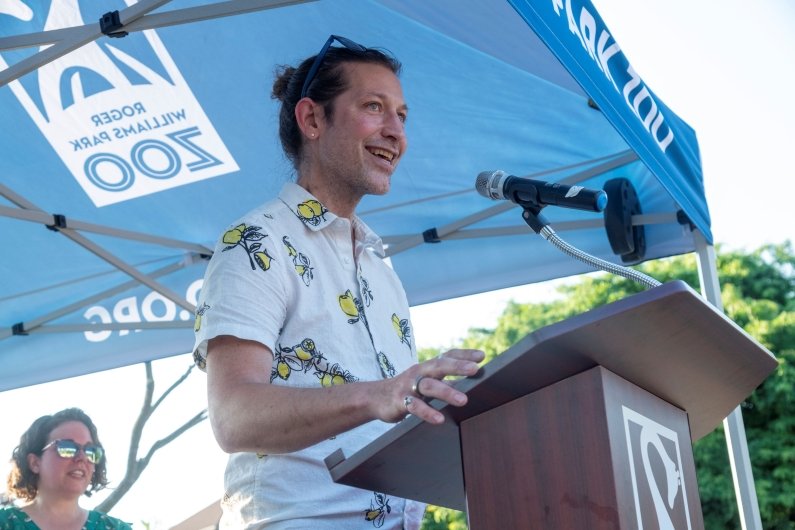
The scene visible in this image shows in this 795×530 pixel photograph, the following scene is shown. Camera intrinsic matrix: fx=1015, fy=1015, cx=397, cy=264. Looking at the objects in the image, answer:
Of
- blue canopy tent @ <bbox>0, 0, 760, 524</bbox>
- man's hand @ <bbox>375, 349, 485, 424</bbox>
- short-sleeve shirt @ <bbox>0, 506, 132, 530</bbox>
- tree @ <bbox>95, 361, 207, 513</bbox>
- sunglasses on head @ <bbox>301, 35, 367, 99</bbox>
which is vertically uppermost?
tree @ <bbox>95, 361, 207, 513</bbox>

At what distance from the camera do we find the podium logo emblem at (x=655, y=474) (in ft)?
4.80

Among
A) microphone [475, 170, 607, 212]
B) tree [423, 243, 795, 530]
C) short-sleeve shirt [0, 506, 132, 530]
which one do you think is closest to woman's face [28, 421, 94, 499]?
short-sleeve shirt [0, 506, 132, 530]

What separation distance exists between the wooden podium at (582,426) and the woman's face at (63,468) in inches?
132

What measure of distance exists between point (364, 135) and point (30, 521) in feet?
9.36

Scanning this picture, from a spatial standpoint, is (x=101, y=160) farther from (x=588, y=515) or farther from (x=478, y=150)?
(x=588, y=515)

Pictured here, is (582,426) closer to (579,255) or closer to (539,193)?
(579,255)

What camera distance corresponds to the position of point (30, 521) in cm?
443

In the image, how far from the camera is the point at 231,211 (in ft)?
16.0

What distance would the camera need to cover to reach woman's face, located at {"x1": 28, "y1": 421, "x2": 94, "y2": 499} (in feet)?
15.2

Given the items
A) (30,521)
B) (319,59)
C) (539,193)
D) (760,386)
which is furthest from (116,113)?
(760,386)

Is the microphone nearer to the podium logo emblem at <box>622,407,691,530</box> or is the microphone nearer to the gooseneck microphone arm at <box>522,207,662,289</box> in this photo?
the gooseneck microphone arm at <box>522,207,662,289</box>

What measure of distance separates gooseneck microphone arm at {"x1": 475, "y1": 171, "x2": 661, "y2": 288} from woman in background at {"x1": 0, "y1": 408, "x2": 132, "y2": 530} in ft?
10.4

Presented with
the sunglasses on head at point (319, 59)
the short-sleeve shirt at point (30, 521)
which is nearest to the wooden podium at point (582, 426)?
the sunglasses on head at point (319, 59)

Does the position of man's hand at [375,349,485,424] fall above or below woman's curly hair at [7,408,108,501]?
below
